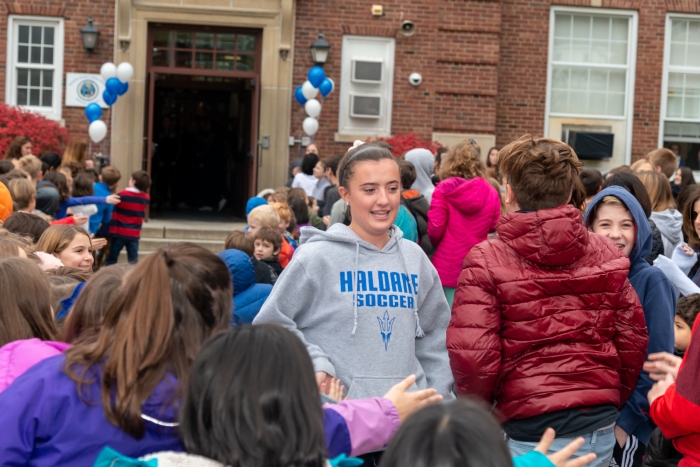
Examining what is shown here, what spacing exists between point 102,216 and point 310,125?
13.9 feet

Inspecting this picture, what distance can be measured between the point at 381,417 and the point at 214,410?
28.5 inches

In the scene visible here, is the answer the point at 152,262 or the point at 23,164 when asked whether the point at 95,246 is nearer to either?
the point at 23,164

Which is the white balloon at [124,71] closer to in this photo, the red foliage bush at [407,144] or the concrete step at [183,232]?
the concrete step at [183,232]

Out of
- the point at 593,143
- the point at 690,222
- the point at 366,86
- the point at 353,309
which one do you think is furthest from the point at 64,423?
the point at 593,143

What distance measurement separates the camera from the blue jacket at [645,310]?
359 cm

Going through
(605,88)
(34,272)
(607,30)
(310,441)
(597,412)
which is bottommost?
(597,412)

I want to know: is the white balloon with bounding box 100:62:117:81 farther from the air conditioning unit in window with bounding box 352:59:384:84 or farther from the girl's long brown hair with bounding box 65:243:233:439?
the girl's long brown hair with bounding box 65:243:233:439

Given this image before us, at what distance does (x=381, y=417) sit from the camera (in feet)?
8.58

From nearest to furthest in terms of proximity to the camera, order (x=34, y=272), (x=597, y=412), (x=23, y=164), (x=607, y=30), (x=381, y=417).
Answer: (x=381, y=417), (x=34, y=272), (x=597, y=412), (x=23, y=164), (x=607, y=30)

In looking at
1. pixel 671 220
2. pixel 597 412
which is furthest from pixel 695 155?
pixel 597 412

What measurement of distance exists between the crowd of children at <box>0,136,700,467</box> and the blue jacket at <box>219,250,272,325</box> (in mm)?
15

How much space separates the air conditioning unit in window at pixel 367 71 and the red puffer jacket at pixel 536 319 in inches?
467

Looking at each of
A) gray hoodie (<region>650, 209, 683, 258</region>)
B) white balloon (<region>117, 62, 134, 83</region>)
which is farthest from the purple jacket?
white balloon (<region>117, 62, 134, 83</region>)

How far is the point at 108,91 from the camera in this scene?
13984 millimetres
